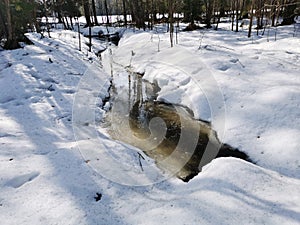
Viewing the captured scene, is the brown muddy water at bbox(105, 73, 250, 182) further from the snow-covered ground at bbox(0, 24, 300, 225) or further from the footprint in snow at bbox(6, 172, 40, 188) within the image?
the footprint in snow at bbox(6, 172, 40, 188)

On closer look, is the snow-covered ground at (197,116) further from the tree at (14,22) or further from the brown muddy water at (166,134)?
the tree at (14,22)

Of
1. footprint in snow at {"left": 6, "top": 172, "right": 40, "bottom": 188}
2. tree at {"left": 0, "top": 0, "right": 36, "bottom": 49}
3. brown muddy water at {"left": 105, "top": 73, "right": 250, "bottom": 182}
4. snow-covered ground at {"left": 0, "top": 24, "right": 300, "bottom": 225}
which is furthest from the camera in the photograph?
tree at {"left": 0, "top": 0, "right": 36, "bottom": 49}

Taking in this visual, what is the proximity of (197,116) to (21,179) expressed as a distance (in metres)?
4.69

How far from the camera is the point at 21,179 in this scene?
408 centimetres

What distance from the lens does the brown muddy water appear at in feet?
18.2

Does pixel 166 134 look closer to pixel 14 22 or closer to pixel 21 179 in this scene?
pixel 21 179

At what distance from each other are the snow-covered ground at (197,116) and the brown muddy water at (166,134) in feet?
1.12

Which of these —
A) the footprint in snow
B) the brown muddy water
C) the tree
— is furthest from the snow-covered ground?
the tree

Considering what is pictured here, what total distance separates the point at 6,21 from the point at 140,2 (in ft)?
46.8

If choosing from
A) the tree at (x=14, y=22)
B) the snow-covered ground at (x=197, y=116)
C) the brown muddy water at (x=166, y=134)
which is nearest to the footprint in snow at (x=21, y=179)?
the snow-covered ground at (x=197, y=116)

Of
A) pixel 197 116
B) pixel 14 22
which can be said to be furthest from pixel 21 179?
pixel 14 22

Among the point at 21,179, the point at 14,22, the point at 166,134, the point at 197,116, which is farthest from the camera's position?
the point at 14,22

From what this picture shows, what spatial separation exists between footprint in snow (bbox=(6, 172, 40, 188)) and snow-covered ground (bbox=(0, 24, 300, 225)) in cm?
Answer: 1

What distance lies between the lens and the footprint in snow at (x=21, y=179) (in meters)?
3.97
